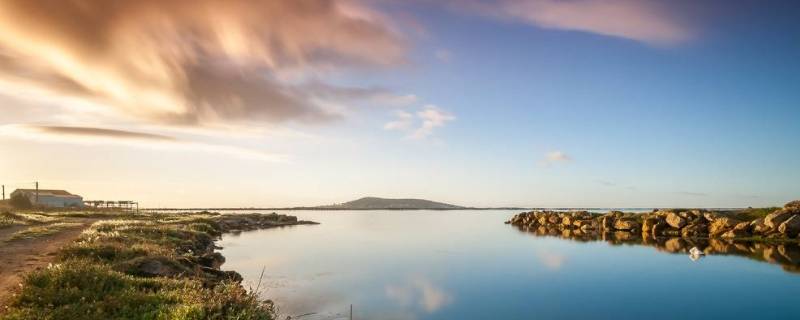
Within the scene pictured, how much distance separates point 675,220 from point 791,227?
14131mm

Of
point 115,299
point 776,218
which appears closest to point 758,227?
point 776,218

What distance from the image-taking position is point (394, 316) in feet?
70.6

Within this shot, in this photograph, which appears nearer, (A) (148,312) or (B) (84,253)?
(A) (148,312)

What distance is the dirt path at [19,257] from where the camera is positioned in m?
17.2

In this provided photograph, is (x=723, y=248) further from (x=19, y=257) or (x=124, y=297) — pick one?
(x=19, y=257)

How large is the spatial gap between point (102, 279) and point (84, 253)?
1082 cm

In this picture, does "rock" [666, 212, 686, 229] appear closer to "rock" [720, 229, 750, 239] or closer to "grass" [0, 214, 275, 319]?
"rock" [720, 229, 750, 239]

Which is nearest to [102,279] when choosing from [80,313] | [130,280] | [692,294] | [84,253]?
[130,280]

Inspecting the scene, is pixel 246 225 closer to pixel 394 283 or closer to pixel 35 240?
pixel 35 240

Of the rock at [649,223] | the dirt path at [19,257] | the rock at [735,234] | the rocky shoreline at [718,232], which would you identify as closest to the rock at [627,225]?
the rocky shoreline at [718,232]

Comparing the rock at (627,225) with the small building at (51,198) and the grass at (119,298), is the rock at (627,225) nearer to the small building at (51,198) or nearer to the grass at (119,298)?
the grass at (119,298)

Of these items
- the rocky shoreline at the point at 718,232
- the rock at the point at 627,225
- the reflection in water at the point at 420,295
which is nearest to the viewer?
the reflection in water at the point at 420,295

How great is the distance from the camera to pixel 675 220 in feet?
199

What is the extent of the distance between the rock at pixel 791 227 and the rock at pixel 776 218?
733mm
